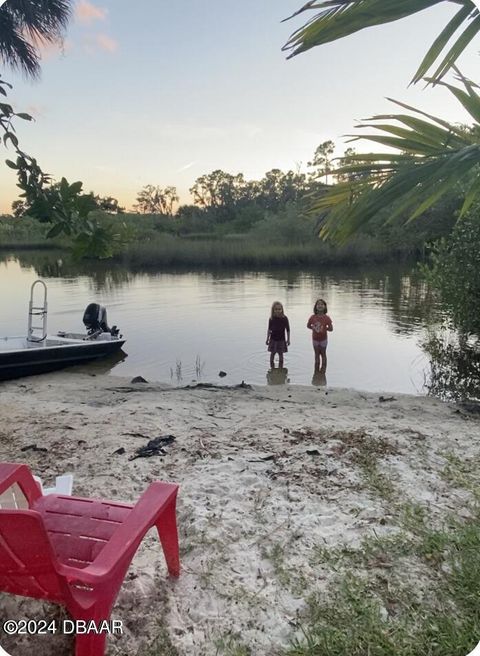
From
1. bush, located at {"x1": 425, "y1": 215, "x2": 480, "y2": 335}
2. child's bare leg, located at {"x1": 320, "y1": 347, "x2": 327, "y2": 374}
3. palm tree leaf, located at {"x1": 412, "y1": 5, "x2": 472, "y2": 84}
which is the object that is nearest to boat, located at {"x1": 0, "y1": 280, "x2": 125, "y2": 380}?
child's bare leg, located at {"x1": 320, "y1": 347, "x2": 327, "y2": 374}

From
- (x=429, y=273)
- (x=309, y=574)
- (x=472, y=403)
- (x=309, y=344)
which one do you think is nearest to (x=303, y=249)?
(x=309, y=344)

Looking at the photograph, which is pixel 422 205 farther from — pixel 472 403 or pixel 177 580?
pixel 472 403

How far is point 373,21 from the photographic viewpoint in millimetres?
1486

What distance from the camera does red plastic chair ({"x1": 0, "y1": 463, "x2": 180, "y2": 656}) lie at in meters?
1.65

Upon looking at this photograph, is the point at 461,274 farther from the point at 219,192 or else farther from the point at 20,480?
the point at 219,192

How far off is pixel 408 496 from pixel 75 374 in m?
7.23

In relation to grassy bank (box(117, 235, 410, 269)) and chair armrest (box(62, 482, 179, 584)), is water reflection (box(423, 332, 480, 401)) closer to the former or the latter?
chair armrest (box(62, 482, 179, 584))

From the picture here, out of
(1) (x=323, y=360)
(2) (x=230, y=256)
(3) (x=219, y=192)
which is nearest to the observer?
(1) (x=323, y=360)

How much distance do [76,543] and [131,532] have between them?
31cm

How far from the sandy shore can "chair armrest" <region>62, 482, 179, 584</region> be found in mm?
449

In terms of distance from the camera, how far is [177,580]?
2.31 meters

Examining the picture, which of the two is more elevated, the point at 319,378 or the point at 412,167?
the point at 412,167

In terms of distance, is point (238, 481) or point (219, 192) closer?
point (238, 481)

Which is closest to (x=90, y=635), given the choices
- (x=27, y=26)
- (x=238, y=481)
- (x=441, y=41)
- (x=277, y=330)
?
(x=238, y=481)
